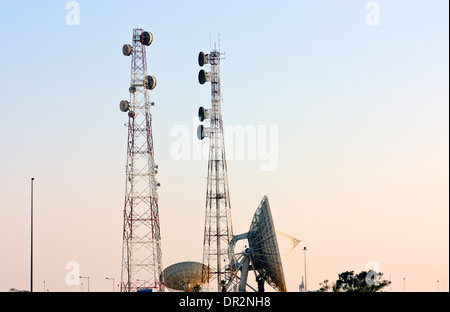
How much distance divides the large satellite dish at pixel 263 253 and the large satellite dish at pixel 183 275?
1724cm

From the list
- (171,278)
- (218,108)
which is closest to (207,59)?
(218,108)

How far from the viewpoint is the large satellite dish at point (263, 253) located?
504 ft

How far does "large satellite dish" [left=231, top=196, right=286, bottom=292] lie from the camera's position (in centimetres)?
15362

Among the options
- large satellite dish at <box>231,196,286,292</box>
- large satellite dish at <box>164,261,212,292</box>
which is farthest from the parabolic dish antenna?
large satellite dish at <box>164,261,212,292</box>

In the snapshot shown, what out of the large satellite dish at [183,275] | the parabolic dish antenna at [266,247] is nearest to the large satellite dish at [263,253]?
the parabolic dish antenna at [266,247]

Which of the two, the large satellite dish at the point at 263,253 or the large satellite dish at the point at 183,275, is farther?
the large satellite dish at the point at 183,275

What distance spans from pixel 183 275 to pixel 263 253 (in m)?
26.7

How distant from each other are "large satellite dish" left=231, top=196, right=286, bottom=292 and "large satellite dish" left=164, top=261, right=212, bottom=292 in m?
17.2

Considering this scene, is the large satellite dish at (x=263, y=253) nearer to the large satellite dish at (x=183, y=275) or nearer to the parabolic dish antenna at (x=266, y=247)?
the parabolic dish antenna at (x=266, y=247)

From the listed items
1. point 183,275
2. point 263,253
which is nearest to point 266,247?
point 263,253

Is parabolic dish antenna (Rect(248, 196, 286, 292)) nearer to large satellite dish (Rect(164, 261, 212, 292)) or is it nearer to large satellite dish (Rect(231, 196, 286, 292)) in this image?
large satellite dish (Rect(231, 196, 286, 292))

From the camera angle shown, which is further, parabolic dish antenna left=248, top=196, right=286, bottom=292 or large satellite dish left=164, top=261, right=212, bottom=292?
large satellite dish left=164, top=261, right=212, bottom=292

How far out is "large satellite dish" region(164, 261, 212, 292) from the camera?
182 meters
